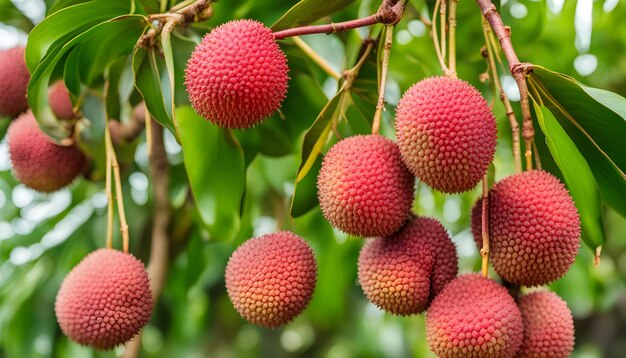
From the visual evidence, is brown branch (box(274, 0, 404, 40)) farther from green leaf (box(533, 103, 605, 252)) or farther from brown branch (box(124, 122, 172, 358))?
brown branch (box(124, 122, 172, 358))

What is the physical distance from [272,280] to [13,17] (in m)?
0.84

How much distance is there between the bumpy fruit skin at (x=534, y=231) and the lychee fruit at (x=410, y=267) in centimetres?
6

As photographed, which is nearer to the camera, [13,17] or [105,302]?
[105,302]

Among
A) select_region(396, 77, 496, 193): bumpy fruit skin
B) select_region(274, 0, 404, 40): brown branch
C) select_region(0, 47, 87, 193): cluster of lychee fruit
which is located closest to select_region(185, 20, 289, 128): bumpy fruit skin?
select_region(274, 0, 404, 40): brown branch

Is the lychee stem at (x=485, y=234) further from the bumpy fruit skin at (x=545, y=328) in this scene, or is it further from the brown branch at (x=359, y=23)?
the brown branch at (x=359, y=23)

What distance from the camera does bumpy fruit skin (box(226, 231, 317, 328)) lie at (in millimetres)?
924

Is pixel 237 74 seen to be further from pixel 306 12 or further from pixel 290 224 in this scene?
pixel 290 224

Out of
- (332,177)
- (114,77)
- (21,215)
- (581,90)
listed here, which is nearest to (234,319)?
(21,215)

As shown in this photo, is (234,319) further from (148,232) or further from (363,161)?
(363,161)

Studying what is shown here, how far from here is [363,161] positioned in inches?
35.3

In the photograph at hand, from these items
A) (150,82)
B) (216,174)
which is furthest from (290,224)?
(150,82)

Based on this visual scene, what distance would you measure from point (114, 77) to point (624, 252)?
5.81ft

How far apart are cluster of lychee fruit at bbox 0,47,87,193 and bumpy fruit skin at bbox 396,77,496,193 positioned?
0.55 metres

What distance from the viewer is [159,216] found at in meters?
1.47
